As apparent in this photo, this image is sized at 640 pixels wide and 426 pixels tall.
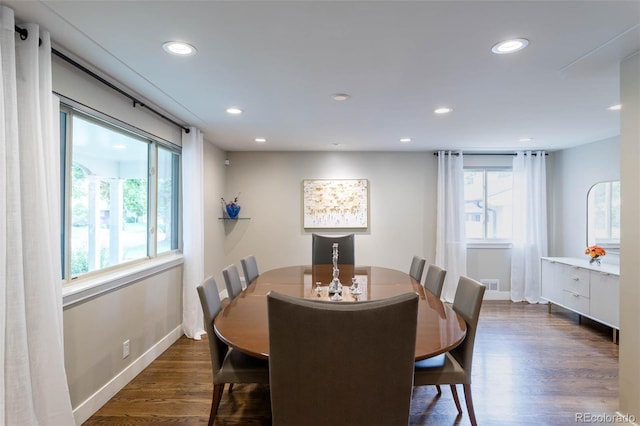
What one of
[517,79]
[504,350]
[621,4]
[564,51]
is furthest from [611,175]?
[621,4]

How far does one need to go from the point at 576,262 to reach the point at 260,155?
14.8 feet

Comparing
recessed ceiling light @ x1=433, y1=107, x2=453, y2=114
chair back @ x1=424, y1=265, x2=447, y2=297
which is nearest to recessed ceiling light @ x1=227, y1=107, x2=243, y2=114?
recessed ceiling light @ x1=433, y1=107, x2=453, y2=114

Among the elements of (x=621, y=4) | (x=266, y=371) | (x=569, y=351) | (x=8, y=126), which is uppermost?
(x=621, y=4)

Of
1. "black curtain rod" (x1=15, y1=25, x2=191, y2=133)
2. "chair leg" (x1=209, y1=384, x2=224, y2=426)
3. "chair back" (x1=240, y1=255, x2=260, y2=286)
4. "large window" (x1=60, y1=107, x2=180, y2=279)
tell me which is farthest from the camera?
"chair back" (x1=240, y1=255, x2=260, y2=286)

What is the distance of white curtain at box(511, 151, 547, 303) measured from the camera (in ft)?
16.6

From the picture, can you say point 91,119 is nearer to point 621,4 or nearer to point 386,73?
point 386,73

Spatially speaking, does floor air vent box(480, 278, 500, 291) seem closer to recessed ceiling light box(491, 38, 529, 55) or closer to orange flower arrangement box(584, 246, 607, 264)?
orange flower arrangement box(584, 246, 607, 264)

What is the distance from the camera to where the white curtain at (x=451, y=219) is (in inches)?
199

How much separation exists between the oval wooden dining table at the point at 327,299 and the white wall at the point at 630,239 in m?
1.00

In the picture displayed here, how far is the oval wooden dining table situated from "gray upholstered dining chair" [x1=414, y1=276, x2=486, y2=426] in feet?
0.29

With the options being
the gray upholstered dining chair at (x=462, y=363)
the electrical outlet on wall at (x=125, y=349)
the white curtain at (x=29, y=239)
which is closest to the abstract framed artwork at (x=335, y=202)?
the electrical outlet on wall at (x=125, y=349)

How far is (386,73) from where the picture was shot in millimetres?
2211

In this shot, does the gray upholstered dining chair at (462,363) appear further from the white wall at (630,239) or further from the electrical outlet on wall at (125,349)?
the electrical outlet on wall at (125,349)

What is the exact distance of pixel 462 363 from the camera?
197cm
